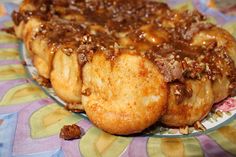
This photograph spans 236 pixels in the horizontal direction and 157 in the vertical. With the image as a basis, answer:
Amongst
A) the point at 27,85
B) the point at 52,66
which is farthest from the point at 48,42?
the point at 27,85

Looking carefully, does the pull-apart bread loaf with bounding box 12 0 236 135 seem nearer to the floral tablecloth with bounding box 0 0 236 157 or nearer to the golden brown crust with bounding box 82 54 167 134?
the golden brown crust with bounding box 82 54 167 134

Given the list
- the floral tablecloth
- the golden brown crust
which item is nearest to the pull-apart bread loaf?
the golden brown crust

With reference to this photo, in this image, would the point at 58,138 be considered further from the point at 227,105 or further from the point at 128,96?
the point at 227,105

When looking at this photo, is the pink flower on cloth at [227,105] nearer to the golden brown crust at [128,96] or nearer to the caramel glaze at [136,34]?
the caramel glaze at [136,34]

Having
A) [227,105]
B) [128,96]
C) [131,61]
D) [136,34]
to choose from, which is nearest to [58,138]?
[128,96]

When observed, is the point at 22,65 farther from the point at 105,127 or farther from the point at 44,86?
the point at 105,127

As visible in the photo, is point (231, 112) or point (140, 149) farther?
point (231, 112)
